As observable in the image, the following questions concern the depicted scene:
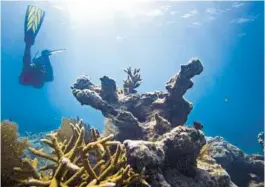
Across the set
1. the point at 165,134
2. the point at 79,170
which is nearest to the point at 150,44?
the point at 165,134

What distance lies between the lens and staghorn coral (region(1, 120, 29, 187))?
3.64 m

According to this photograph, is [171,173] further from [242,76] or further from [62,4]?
[242,76]

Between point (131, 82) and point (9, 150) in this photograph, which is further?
point (131, 82)

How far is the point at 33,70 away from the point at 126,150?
14.0 ft

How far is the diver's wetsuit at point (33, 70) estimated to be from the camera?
24.6 feet

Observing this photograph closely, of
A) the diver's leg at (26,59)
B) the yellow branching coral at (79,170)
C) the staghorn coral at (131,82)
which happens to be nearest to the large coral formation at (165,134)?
the staghorn coral at (131,82)

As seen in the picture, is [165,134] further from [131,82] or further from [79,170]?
[131,82]

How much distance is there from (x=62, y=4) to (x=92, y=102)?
25.0m

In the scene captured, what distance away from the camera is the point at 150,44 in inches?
1983

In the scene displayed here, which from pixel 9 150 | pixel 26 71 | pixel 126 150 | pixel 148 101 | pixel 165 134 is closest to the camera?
pixel 9 150

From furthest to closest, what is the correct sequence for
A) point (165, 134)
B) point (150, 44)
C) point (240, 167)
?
point (150, 44) < point (240, 167) < point (165, 134)

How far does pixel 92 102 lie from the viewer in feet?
27.1

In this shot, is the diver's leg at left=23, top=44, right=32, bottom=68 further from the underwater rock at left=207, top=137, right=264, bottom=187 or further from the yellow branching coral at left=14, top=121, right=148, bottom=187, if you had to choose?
the underwater rock at left=207, top=137, right=264, bottom=187

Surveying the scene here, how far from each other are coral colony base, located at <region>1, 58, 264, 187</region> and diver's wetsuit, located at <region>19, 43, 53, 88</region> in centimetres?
127
